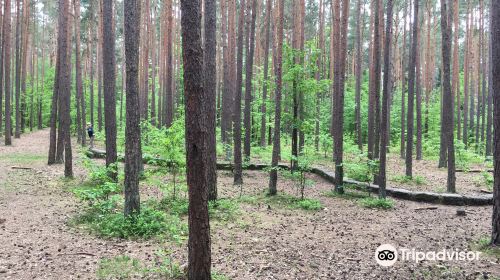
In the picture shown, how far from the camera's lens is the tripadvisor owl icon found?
6.40 metres

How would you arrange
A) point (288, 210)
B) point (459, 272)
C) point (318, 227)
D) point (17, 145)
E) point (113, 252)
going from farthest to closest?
Result: 1. point (17, 145)
2. point (288, 210)
3. point (318, 227)
4. point (113, 252)
5. point (459, 272)

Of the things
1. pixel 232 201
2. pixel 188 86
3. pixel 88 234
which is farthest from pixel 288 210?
pixel 188 86

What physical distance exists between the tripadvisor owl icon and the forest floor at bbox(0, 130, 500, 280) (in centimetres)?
12

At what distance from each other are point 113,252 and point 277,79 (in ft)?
22.8

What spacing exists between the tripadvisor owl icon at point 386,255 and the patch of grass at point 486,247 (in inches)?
58.7

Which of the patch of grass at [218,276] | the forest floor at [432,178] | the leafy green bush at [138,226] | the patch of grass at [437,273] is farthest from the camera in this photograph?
the forest floor at [432,178]

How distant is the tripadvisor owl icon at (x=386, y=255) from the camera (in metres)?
6.40

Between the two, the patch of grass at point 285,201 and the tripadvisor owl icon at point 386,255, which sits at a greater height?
the patch of grass at point 285,201

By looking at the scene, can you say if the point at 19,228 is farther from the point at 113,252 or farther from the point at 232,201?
the point at 232,201

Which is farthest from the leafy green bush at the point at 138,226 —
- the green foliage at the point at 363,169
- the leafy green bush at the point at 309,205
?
the green foliage at the point at 363,169

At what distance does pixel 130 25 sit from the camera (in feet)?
24.8

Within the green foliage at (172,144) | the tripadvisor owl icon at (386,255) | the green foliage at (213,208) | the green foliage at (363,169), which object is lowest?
the tripadvisor owl icon at (386,255)

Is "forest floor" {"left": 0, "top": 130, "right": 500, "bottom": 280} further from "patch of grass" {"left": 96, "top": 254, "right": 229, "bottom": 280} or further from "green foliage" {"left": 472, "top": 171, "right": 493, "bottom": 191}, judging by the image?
"green foliage" {"left": 472, "top": 171, "right": 493, "bottom": 191}

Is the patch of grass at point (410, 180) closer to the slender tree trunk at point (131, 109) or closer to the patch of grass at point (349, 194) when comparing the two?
the patch of grass at point (349, 194)
